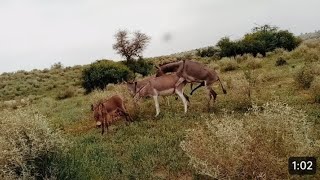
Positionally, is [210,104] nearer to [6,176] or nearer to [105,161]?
[105,161]

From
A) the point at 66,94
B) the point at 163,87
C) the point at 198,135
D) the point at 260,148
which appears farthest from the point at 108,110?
the point at 66,94

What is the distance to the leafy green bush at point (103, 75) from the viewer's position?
40.3m

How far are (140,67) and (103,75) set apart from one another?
7.85m

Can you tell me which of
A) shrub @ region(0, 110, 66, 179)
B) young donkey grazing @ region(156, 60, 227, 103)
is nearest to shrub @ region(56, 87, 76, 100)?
young donkey grazing @ region(156, 60, 227, 103)

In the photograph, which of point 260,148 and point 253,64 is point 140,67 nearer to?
point 253,64

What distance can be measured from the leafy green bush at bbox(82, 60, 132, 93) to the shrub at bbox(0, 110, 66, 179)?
93.8 ft

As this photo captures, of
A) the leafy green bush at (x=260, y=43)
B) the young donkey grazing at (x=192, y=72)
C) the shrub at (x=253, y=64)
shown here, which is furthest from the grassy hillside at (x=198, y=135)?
the leafy green bush at (x=260, y=43)

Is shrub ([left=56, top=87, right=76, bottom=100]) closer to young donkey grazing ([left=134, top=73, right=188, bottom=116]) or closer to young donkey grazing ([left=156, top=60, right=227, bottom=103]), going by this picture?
young donkey grazing ([left=156, top=60, right=227, bottom=103])

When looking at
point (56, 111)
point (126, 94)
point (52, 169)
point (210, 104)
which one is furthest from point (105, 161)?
point (56, 111)

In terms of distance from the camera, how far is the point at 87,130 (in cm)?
1772

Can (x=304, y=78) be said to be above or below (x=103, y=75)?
above

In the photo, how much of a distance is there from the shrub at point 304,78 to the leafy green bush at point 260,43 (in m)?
24.9

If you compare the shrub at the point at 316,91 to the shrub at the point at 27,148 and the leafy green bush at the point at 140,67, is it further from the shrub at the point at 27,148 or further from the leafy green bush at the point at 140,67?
the leafy green bush at the point at 140,67

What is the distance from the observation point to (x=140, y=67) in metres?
47.8
